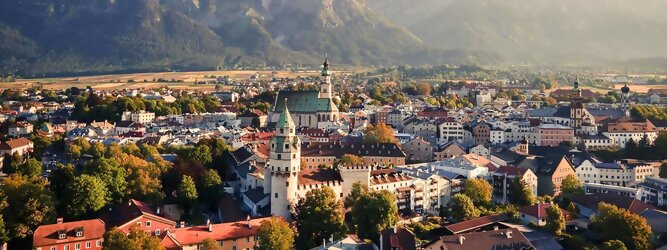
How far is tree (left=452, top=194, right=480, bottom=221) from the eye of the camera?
3803 centimetres

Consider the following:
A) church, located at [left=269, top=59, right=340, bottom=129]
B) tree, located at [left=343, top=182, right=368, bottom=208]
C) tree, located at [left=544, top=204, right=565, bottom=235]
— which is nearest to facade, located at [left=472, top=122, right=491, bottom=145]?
church, located at [left=269, top=59, right=340, bottom=129]

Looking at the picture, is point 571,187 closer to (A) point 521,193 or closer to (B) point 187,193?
(A) point 521,193

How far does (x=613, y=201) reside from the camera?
131 ft

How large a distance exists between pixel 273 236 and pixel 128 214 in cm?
726

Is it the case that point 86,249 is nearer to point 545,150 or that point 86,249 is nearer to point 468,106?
point 545,150

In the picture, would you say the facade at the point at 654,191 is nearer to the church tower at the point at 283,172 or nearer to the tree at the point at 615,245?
the tree at the point at 615,245

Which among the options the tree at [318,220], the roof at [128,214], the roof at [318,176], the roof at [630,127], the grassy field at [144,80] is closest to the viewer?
the roof at [128,214]

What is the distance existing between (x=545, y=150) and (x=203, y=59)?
460 feet

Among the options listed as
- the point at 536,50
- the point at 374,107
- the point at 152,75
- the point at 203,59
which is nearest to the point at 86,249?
the point at 374,107

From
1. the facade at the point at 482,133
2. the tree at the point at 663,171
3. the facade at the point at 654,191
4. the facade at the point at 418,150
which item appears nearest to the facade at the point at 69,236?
the facade at the point at 418,150

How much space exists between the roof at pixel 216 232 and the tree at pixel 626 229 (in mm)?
15529

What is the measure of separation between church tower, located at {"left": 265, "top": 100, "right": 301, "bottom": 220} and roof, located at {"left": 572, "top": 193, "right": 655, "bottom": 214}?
15.8 metres

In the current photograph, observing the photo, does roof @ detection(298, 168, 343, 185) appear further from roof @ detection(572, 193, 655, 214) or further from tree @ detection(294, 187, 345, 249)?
roof @ detection(572, 193, 655, 214)

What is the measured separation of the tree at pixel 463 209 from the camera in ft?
125
